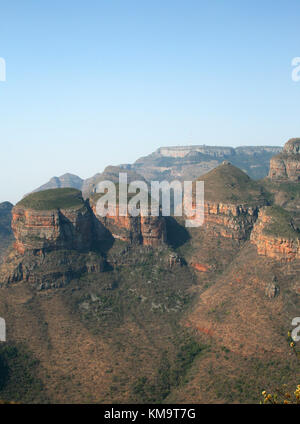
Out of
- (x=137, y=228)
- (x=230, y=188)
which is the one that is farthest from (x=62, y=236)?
(x=230, y=188)

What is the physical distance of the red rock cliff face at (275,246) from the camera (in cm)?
7319

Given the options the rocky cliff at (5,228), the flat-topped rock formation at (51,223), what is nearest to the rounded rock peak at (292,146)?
the flat-topped rock formation at (51,223)

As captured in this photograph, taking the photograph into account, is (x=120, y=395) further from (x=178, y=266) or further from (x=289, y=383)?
(x=178, y=266)

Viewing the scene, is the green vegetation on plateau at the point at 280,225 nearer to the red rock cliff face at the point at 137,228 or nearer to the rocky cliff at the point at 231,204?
the rocky cliff at the point at 231,204

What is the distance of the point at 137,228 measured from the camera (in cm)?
9544

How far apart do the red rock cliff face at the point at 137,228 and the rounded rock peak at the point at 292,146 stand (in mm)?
78646

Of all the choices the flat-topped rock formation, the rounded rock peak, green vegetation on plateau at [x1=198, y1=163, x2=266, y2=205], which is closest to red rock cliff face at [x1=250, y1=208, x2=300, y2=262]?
green vegetation on plateau at [x1=198, y1=163, x2=266, y2=205]

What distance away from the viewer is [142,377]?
62375 millimetres

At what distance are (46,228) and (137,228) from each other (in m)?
22.0

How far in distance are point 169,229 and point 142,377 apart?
48.2 metres

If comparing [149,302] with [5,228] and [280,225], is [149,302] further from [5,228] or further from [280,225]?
[5,228]

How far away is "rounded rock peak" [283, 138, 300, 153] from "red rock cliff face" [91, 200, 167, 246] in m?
78.6

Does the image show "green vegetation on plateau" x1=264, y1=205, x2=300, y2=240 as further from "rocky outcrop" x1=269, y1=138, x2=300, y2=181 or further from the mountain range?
"rocky outcrop" x1=269, y1=138, x2=300, y2=181
